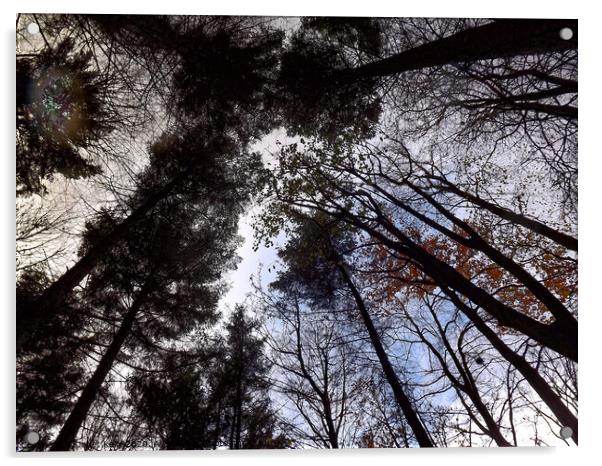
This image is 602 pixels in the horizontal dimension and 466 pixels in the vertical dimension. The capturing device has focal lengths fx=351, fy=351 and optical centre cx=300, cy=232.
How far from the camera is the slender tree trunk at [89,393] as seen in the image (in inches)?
104

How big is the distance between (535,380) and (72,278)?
12.4 ft

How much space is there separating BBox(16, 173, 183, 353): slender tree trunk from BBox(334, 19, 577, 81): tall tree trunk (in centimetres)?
251

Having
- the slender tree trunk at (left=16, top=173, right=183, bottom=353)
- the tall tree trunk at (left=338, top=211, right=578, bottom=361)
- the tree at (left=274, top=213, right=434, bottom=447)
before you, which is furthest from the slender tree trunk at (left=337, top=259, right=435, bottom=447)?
the slender tree trunk at (left=16, top=173, right=183, bottom=353)

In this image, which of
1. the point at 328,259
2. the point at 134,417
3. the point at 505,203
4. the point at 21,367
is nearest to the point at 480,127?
the point at 505,203

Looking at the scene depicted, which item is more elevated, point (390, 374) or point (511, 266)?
point (511, 266)

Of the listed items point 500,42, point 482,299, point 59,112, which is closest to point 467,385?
point 482,299

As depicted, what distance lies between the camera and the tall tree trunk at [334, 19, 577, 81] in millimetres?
2998

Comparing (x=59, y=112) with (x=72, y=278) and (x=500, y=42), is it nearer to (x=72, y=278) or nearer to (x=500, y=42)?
(x=72, y=278)

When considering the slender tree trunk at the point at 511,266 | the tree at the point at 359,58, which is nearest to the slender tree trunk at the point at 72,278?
the tree at the point at 359,58

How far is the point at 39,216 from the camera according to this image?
2818 mm

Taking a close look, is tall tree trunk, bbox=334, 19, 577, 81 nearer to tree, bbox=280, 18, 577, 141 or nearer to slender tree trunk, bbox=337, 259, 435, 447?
tree, bbox=280, 18, 577, 141

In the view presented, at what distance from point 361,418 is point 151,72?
11.0 feet

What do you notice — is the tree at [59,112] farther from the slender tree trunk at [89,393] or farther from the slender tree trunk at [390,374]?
the slender tree trunk at [390,374]

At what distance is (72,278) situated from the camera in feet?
9.39
